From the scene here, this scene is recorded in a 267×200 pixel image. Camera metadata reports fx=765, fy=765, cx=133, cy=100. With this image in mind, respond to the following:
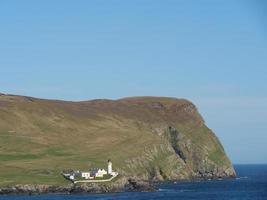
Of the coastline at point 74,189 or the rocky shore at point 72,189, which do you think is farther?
the rocky shore at point 72,189

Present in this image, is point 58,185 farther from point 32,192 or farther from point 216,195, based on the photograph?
point 216,195

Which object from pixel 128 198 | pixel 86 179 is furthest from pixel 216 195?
pixel 86 179

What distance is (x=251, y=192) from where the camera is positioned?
18175 cm

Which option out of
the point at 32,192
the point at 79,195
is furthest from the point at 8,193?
the point at 79,195

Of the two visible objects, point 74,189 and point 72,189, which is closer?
point 74,189

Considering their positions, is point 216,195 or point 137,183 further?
point 137,183

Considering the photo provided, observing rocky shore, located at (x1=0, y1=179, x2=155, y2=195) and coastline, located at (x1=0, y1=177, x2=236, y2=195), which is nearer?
coastline, located at (x1=0, y1=177, x2=236, y2=195)

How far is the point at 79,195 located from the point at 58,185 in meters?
17.1

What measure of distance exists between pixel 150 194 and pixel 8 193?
35245 mm

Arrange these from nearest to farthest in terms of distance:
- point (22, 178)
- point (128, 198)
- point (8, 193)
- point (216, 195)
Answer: point (128, 198) < point (216, 195) < point (8, 193) < point (22, 178)

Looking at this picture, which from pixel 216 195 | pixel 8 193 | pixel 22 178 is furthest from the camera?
pixel 22 178

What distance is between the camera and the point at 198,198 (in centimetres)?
16000

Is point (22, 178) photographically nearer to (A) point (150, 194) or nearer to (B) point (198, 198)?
(A) point (150, 194)

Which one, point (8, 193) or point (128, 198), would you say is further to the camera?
point (8, 193)
